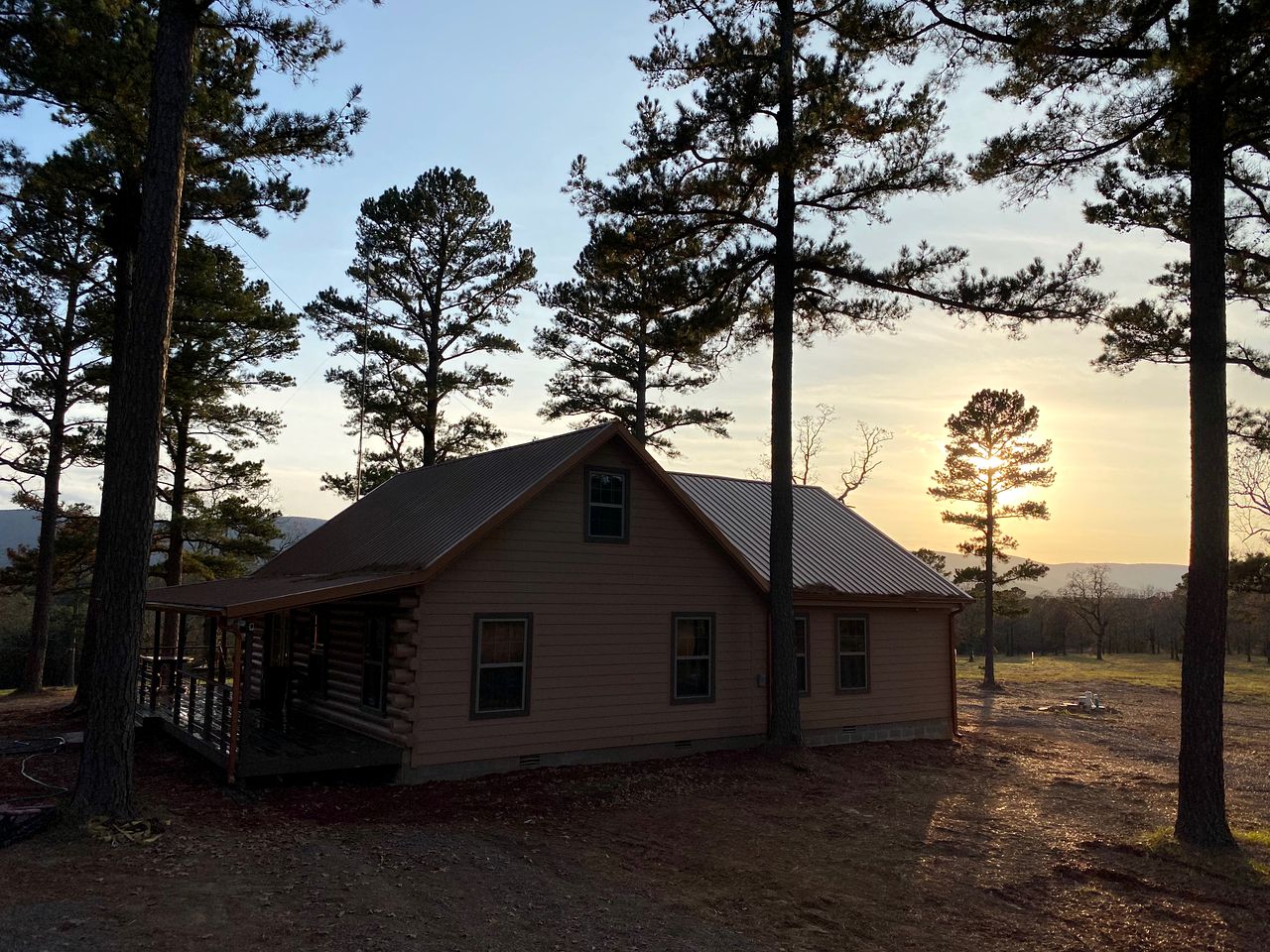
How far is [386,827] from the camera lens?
931 centimetres

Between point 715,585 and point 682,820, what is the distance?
5206 mm

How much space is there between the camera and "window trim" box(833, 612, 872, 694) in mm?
16422

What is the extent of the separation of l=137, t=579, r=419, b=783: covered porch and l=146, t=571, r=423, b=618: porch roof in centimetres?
3

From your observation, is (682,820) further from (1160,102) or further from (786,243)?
(1160,102)

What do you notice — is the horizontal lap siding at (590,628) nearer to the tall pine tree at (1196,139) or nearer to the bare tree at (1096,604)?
the tall pine tree at (1196,139)

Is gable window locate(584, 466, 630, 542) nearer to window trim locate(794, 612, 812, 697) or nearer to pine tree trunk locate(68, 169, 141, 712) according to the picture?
window trim locate(794, 612, 812, 697)

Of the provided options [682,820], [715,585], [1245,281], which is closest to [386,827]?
[682,820]

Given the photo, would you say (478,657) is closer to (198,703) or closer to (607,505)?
(607,505)

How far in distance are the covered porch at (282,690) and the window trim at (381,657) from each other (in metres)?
0.02

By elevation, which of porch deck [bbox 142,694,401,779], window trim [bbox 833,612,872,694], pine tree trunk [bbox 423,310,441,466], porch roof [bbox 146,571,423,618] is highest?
pine tree trunk [bbox 423,310,441,466]

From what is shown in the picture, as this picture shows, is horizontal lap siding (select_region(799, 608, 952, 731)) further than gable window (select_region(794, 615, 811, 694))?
Yes

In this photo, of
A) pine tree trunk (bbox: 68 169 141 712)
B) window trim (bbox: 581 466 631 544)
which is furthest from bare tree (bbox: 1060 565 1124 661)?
pine tree trunk (bbox: 68 169 141 712)

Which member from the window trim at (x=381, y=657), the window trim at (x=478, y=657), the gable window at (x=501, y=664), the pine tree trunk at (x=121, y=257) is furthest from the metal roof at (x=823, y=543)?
the pine tree trunk at (x=121, y=257)

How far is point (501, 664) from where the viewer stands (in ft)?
40.7
